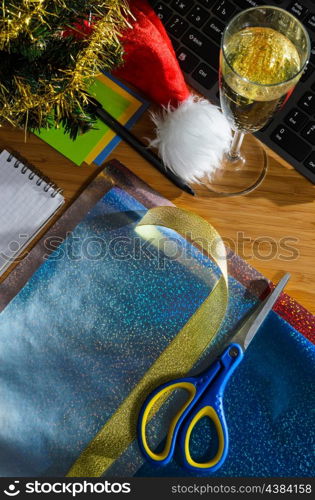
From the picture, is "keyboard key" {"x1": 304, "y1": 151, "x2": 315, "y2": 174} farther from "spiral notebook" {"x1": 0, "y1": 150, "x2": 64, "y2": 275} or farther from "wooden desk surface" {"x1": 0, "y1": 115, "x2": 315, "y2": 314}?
"spiral notebook" {"x1": 0, "y1": 150, "x2": 64, "y2": 275}

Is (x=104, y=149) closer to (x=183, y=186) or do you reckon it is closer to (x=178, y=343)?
(x=183, y=186)

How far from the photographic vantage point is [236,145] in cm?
60

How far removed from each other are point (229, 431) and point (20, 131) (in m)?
0.37

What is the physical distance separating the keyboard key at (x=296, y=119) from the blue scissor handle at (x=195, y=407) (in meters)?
0.22

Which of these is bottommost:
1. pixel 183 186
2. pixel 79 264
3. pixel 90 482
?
pixel 90 482

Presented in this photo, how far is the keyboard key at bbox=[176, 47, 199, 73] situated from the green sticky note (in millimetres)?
63

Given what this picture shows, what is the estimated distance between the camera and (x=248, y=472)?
1.82 ft

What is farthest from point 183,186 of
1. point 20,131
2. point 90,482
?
point 90,482

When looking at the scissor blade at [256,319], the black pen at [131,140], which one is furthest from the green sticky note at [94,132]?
the scissor blade at [256,319]

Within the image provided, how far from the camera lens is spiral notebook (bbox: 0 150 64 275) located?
23.6 inches

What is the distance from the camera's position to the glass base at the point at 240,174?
612mm
